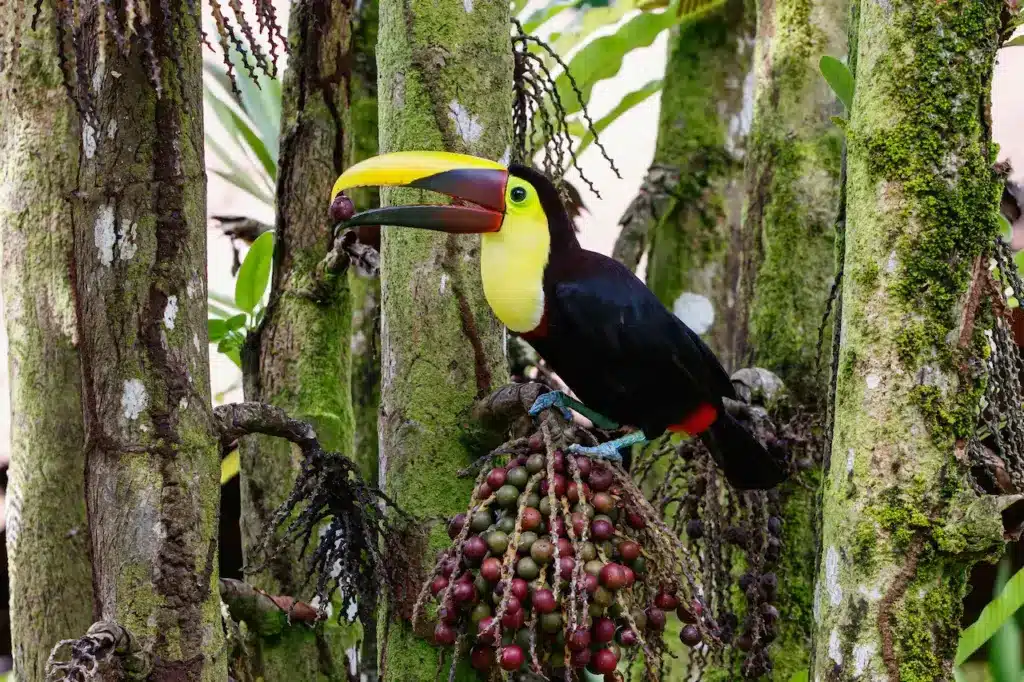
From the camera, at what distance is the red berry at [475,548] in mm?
1426

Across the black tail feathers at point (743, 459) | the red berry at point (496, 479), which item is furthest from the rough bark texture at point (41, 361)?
the black tail feathers at point (743, 459)

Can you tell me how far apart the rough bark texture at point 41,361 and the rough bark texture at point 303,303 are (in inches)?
19.7

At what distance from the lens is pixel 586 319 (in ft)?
6.54

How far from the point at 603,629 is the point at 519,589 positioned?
129mm

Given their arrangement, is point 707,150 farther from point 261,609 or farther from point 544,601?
point 544,601

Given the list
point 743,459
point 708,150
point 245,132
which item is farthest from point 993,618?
point 245,132

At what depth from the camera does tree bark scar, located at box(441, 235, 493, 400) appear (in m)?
1.83

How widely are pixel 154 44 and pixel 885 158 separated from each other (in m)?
1.03

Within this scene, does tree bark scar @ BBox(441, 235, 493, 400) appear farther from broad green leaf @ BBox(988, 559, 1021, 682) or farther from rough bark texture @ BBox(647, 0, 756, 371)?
broad green leaf @ BBox(988, 559, 1021, 682)

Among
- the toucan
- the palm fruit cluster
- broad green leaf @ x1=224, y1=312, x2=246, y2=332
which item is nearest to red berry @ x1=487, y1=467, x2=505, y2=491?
the palm fruit cluster

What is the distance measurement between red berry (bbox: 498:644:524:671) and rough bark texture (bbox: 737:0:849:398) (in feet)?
4.47

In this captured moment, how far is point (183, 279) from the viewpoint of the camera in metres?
1.44

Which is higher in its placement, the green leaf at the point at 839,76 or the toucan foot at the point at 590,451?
the green leaf at the point at 839,76

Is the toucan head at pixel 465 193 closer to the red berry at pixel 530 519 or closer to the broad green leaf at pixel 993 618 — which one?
the red berry at pixel 530 519
